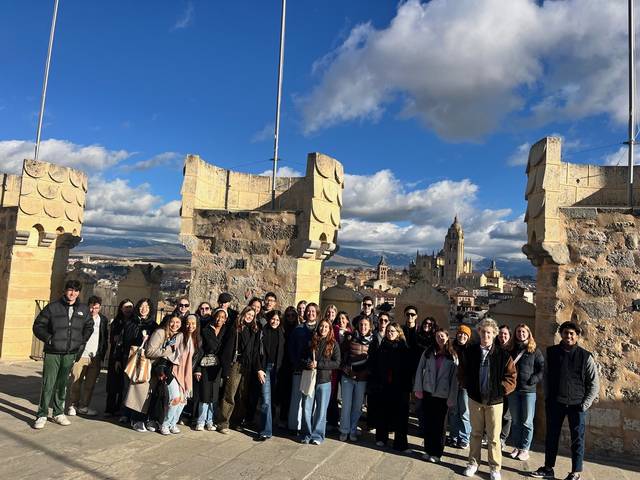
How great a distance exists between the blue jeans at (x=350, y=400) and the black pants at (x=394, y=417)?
0.24m

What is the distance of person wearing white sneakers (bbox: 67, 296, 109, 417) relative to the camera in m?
5.35

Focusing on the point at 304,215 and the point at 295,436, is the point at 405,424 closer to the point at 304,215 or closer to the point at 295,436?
the point at 295,436

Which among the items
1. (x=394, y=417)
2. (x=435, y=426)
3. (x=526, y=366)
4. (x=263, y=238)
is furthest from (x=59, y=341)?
(x=526, y=366)

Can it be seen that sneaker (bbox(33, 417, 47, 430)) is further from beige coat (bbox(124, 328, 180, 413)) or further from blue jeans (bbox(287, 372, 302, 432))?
blue jeans (bbox(287, 372, 302, 432))

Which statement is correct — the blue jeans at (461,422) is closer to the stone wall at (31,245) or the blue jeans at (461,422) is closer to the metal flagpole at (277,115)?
the metal flagpole at (277,115)

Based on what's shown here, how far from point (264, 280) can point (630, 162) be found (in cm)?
535

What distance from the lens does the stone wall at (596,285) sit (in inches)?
210

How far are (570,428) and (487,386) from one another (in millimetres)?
1056

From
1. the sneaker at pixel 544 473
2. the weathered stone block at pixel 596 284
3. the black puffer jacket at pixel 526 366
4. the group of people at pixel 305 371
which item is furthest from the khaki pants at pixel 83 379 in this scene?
the weathered stone block at pixel 596 284

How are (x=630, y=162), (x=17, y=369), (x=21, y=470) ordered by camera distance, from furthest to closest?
(x=17, y=369), (x=630, y=162), (x=21, y=470)

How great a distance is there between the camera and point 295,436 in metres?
5.00

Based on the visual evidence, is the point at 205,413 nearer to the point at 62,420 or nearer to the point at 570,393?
the point at 62,420

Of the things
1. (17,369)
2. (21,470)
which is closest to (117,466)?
(21,470)

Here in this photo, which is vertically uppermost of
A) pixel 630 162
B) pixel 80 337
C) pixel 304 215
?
pixel 630 162
